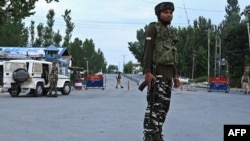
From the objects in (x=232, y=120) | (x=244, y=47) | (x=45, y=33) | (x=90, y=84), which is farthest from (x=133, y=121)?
(x=45, y=33)

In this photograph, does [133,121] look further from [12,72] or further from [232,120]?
[12,72]

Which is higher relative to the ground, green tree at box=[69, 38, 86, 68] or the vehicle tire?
green tree at box=[69, 38, 86, 68]

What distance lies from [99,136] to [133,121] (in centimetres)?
263

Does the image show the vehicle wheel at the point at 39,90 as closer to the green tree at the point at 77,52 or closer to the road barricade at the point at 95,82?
the road barricade at the point at 95,82

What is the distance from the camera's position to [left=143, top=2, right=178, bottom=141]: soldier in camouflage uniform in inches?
237

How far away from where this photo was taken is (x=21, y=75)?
23.6m

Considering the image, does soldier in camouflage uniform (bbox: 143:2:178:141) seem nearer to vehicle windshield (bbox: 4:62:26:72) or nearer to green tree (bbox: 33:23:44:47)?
vehicle windshield (bbox: 4:62:26:72)

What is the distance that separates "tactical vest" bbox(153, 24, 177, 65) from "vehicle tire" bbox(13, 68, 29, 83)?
1828cm

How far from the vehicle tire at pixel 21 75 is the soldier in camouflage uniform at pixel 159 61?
18.2m

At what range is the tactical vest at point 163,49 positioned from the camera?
19.9ft

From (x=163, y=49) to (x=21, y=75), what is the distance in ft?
60.4

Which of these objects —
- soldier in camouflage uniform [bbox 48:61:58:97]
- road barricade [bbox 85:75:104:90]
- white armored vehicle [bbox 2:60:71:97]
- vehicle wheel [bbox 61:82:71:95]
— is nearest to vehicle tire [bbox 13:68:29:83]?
white armored vehicle [bbox 2:60:71:97]

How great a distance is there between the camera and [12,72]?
24250 millimetres

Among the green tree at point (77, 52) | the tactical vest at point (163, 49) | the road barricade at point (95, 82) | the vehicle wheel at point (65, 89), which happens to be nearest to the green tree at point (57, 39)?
the green tree at point (77, 52)
